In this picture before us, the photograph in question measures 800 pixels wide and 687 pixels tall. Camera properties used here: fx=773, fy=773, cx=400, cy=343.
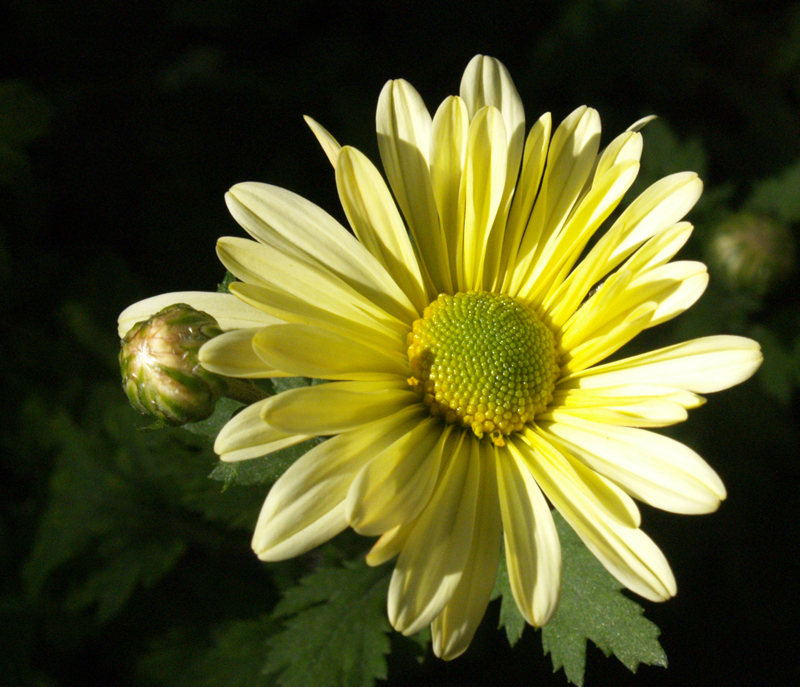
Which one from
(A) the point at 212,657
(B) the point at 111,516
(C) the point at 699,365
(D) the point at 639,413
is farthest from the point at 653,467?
(B) the point at 111,516

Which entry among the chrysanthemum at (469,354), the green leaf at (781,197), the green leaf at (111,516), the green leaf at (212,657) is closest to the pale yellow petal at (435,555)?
the chrysanthemum at (469,354)

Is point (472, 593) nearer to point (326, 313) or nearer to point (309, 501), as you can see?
point (309, 501)

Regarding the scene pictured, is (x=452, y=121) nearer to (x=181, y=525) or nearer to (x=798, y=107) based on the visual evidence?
(x=181, y=525)

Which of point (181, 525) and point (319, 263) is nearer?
point (319, 263)

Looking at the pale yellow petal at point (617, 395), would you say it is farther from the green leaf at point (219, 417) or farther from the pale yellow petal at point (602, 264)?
the green leaf at point (219, 417)

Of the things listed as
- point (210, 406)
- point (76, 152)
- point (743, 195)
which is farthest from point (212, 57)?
point (743, 195)

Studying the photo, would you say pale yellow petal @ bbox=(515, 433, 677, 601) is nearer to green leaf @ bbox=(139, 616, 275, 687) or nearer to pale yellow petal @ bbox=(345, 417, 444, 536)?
pale yellow petal @ bbox=(345, 417, 444, 536)
